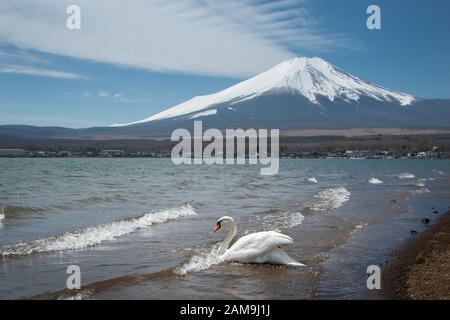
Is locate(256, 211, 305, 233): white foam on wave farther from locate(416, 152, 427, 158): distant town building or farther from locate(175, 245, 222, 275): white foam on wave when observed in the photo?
locate(416, 152, 427, 158): distant town building

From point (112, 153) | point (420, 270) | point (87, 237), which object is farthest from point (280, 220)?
point (112, 153)

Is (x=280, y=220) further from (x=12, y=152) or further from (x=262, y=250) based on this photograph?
(x=12, y=152)

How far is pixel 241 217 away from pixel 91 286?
11842 mm

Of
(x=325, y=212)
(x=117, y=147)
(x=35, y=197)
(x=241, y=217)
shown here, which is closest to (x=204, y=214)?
(x=241, y=217)

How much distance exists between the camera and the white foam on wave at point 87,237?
45.7 ft

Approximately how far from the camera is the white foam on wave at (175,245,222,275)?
12062mm

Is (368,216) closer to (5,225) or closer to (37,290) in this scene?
(5,225)

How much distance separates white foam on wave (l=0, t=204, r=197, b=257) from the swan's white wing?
14.2 feet

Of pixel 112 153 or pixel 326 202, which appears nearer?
pixel 326 202

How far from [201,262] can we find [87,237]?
4.64 meters

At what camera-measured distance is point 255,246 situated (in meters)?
12.8

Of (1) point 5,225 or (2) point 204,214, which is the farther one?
(2) point 204,214

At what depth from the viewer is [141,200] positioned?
93.9 ft
